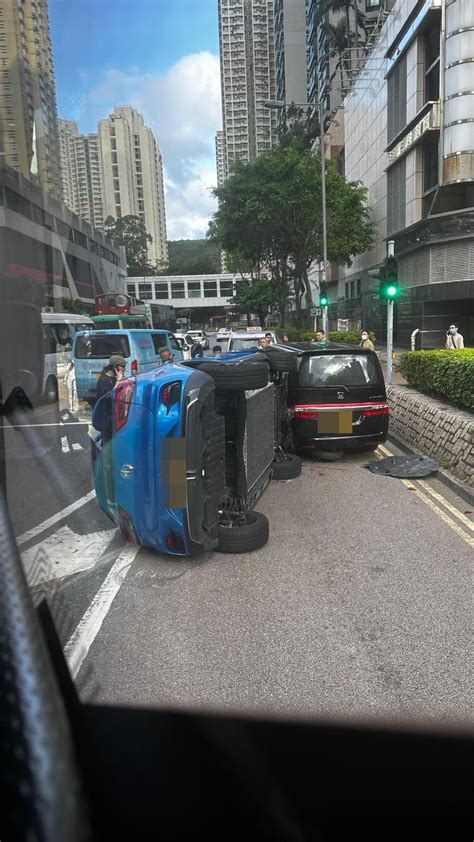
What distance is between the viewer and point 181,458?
440 centimetres

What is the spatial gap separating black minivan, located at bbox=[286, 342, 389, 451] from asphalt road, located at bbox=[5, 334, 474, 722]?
6.91 feet

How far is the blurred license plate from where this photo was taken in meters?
8.27

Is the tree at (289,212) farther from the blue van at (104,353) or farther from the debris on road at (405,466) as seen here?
the debris on road at (405,466)

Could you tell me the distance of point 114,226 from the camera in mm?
4398

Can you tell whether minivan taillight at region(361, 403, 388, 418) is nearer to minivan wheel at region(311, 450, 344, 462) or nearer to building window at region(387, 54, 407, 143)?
minivan wheel at region(311, 450, 344, 462)

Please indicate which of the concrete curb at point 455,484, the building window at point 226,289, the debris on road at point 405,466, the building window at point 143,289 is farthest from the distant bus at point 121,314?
the building window at point 226,289

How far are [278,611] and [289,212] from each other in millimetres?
30330

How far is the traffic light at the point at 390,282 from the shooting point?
515 inches

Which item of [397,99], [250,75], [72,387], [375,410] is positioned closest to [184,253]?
[72,387]

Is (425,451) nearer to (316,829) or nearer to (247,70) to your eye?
(316,829)

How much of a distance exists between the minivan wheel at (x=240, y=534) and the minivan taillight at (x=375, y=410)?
11.5 feet

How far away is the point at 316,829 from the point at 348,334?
25576 mm

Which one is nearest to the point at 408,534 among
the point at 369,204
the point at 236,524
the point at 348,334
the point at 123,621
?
the point at 236,524

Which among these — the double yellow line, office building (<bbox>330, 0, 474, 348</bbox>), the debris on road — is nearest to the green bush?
the debris on road
